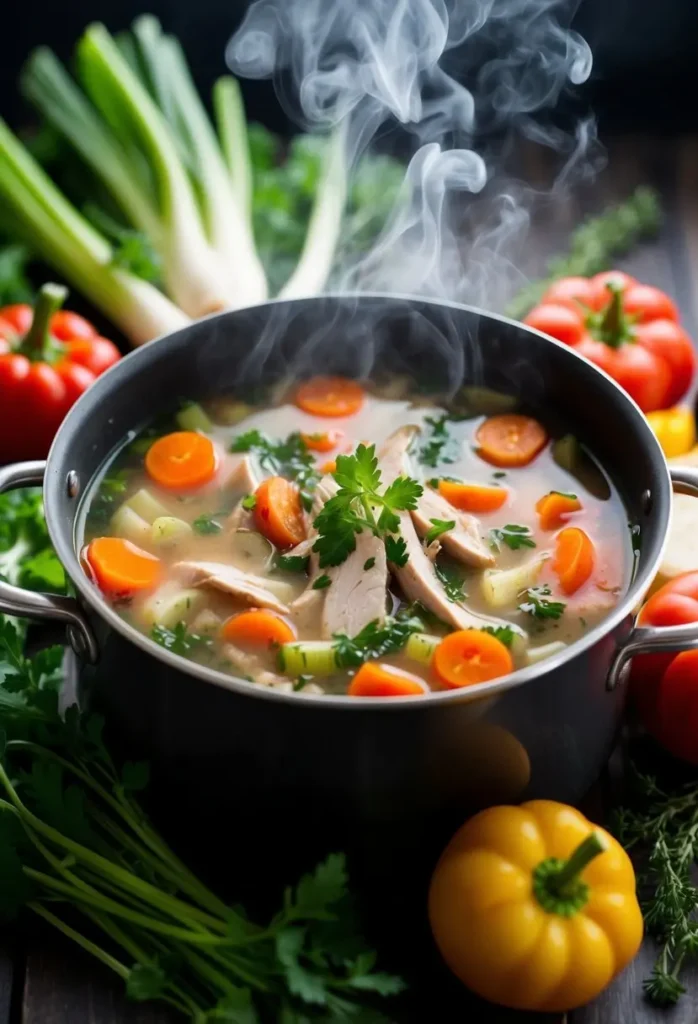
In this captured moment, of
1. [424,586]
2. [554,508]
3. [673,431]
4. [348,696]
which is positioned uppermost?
[348,696]

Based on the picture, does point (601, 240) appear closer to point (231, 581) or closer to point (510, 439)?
point (510, 439)

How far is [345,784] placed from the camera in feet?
6.94

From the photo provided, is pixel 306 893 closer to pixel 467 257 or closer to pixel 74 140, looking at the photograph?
pixel 467 257

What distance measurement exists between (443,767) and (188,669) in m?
0.48

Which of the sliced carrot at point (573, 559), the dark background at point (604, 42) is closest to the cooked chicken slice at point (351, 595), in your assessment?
the sliced carrot at point (573, 559)

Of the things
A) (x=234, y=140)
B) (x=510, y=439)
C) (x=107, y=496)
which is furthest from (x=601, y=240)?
(x=107, y=496)

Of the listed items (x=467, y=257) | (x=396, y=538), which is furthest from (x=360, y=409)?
(x=467, y=257)

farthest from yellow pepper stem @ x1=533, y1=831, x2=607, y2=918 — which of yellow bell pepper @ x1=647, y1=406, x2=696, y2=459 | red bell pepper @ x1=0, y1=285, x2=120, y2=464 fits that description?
red bell pepper @ x1=0, y1=285, x2=120, y2=464

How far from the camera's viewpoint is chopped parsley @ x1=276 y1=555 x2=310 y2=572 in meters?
2.54

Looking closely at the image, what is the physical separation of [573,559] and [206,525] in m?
0.79

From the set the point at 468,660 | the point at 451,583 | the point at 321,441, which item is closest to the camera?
the point at 468,660

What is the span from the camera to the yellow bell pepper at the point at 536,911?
2.04 m

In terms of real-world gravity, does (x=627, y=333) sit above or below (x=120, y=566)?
below

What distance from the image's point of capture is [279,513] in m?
2.62
